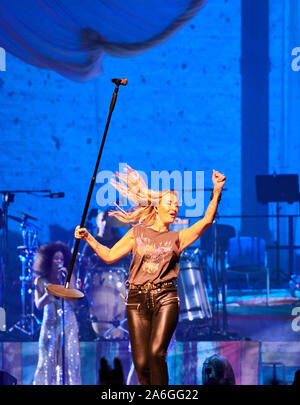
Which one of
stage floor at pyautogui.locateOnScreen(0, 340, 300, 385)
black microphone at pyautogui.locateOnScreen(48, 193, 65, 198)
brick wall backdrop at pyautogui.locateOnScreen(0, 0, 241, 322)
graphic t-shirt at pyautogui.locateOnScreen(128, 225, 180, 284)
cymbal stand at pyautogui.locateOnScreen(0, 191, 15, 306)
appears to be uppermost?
brick wall backdrop at pyautogui.locateOnScreen(0, 0, 241, 322)

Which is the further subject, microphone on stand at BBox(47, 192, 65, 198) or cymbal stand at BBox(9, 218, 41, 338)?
microphone on stand at BBox(47, 192, 65, 198)

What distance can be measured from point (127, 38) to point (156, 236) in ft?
15.1

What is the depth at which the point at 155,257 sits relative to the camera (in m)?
4.30

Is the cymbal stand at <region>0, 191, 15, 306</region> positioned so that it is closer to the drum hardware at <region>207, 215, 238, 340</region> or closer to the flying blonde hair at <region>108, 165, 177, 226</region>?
the drum hardware at <region>207, 215, 238, 340</region>

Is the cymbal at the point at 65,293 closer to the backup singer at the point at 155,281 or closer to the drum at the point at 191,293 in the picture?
the backup singer at the point at 155,281

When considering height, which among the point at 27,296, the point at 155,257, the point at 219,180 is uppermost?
the point at 219,180

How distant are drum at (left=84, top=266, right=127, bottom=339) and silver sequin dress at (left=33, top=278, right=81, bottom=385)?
2.64 feet

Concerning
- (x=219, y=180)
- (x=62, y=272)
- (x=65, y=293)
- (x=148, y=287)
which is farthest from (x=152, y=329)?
(x=62, y=272)

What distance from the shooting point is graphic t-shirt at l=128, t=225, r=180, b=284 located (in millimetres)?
4258

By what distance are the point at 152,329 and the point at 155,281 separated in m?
0.32

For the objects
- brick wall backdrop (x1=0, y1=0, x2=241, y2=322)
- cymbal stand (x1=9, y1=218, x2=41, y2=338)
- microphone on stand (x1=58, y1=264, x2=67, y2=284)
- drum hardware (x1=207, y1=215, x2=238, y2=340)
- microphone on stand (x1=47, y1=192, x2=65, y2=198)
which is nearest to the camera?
microphone on stand (x1=58, y1=264, x2=67, y2=284)

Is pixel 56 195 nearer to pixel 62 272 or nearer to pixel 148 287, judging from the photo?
pixel 62 272

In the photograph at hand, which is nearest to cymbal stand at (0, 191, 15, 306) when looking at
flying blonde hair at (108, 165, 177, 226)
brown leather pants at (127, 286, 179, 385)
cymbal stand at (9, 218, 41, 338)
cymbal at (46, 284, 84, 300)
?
cymbal stand at (9, 218, 41, 338)

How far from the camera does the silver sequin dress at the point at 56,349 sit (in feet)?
22.4
